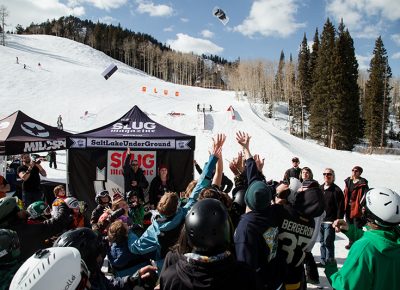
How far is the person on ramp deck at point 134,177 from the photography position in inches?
292

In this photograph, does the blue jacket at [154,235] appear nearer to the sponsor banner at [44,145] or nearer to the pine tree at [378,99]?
the sponsor banner at [44,145]

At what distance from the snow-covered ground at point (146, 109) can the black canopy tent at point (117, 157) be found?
394 centimetres

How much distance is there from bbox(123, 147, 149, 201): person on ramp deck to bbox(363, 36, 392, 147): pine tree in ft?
131

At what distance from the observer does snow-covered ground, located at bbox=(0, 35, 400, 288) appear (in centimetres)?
1947

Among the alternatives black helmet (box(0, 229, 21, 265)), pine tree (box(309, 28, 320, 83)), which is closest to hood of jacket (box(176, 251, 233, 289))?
black helmet (box(0, 229, 21, 265))

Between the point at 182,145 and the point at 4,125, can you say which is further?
the point at 4,125

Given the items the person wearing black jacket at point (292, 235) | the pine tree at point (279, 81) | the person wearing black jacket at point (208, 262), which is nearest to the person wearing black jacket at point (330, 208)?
the person wearing black jacket at point (292, 235)

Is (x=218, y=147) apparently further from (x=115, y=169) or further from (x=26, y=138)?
(x=26, y=138)

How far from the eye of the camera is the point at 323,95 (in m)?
39.3

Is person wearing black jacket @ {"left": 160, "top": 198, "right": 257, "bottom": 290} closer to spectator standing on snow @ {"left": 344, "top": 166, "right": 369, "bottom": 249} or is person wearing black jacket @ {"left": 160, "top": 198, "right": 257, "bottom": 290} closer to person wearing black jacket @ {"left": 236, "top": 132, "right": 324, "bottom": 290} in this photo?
person wearing black jacket @ {"left": 236, "top": 132, "right": 324, "bottom": 290}

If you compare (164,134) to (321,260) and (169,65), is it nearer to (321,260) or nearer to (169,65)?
(321,260)

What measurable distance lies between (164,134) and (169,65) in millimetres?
95309

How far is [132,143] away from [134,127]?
55cm

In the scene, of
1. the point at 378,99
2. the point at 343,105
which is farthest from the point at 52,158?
the point at 378,99
